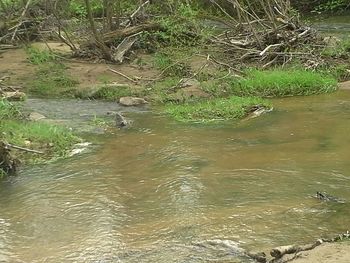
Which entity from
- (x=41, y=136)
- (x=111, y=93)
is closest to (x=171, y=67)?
(x=111, y=93)

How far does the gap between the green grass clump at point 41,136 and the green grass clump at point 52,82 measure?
10.1ft

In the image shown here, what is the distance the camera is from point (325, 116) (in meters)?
8.92

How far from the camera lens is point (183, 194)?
6.00 m

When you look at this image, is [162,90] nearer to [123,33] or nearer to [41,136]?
[123,33]

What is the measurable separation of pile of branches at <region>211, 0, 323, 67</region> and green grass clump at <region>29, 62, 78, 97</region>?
3217mm

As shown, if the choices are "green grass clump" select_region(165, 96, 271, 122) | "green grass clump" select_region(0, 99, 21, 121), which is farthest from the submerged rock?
"green grass clump" select_region(0, 99, 21, 121)

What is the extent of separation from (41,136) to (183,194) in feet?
9.18

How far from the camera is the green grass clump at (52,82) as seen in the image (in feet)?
38.2

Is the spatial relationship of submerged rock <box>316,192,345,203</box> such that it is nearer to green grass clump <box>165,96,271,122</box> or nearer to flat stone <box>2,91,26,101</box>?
Answer: green grass clump <box>165,96,271,122</box>

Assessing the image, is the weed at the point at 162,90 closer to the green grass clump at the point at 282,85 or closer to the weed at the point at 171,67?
the weed at the point at 171,67

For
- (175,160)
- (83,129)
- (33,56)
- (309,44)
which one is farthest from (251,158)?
(33,56)

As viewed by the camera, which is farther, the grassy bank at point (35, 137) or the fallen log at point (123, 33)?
the fallen log at point (123, 33)

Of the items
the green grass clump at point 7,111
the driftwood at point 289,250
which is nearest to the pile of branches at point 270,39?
the green grass clump at point 7,111

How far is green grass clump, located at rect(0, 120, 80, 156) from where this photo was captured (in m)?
7.78
